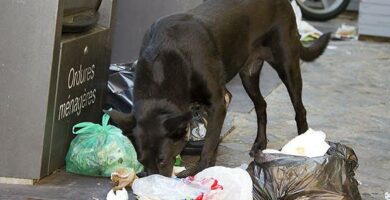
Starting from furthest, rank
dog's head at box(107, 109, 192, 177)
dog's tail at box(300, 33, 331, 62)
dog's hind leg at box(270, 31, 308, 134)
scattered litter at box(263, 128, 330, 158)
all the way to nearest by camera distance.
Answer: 1. dog's tail at box(300, 33, 331, 62)
2. dog's hind leg at box(270, 31, 308, 134)
3. scattered litter at box(263, 128, 330, 158)
4. dog's head at box(107, 109, 192, 177)

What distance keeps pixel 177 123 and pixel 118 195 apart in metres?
0.49

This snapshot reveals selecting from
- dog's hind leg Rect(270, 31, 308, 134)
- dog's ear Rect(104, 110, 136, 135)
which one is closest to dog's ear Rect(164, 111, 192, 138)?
dog's ear Rect(104, 110, 136, 135)

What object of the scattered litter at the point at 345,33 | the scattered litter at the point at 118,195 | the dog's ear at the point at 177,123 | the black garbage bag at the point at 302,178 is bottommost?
the scattered litter at the point at 345,33

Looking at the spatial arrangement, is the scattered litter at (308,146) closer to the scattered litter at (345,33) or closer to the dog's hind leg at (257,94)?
the dog's hind leg at (257,94)

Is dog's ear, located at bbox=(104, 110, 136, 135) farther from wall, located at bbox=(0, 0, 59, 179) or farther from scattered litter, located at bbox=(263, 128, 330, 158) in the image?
scattered litter, located at bbox=(263, 128, 330, 158)

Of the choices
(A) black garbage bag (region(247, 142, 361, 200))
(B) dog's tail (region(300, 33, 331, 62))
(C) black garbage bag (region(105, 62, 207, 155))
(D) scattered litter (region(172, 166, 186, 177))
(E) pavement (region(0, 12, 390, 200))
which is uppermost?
(B) dog's tail (region(300, 33, 331, 62))

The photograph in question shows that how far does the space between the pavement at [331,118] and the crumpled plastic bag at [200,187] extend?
326 mm

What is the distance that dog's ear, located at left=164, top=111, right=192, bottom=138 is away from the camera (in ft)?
11.1

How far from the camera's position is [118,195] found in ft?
11.8

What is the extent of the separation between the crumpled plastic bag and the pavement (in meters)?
0.33

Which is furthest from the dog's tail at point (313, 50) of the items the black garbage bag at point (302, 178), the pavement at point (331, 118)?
the black garbage bag at point (302, 178)

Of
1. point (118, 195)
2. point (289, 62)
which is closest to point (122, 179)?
point (118, 195)

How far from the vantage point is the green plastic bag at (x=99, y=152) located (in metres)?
3.93

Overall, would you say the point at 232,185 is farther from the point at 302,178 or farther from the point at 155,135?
the point at 155,135
